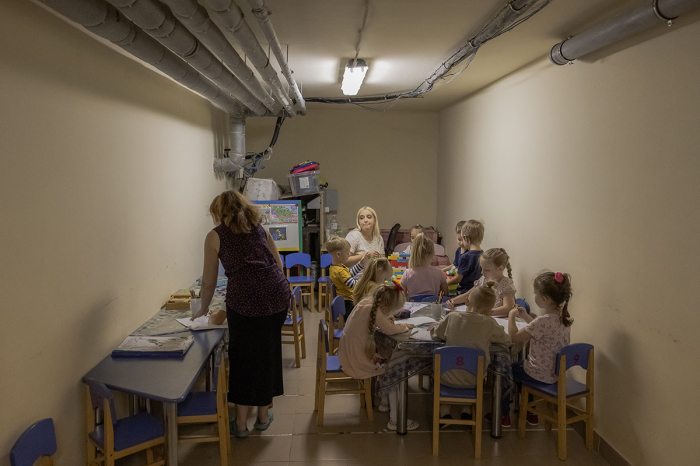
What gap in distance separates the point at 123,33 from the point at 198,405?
2083 millimetres

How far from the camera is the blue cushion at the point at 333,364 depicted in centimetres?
357

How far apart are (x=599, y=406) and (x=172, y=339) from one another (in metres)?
2.84

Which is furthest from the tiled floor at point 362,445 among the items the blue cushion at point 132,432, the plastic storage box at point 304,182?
the plastic storage box at point 304,182

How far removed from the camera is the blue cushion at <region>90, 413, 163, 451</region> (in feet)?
8.61

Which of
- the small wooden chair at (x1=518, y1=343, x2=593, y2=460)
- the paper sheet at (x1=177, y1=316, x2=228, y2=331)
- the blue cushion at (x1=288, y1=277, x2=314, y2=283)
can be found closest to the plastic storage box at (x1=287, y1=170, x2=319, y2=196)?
the blue cushion at (x1=288, y1=277, x2=314, y2=283)

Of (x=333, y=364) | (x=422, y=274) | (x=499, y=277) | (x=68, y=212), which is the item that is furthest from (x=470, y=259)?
(x=68, y=212)

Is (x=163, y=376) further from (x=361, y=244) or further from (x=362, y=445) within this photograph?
(x=361, y=244)

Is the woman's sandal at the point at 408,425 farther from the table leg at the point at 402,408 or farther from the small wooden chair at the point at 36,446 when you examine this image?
the small wooden chair at the point at 36,446

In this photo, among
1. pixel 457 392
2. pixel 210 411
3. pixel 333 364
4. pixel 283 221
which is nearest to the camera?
pixel 210 411

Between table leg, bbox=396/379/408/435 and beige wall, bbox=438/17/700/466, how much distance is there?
50.1 inches

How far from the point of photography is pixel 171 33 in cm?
271

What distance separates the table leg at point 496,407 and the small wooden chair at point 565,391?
0.17m

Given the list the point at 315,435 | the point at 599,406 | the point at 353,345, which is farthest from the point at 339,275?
the point at 599,406

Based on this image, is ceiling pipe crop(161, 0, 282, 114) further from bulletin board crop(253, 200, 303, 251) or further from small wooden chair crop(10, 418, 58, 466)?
bulletin board crop(253, 200, 303, 251)
